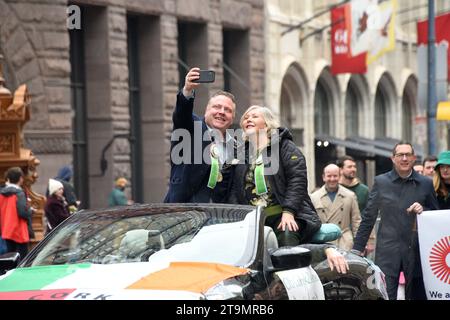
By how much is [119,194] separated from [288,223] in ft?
59.7

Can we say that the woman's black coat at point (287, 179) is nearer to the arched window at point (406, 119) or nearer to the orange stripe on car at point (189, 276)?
the orange stripe on car at point (189, 276)

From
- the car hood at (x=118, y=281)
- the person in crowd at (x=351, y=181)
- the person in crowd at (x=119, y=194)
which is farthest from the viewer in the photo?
the person in crowd at (x=119, y=194)

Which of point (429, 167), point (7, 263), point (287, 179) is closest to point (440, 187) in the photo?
point (287, 179)

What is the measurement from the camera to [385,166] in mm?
46531

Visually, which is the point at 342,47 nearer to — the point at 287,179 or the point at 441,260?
the point at 441,260

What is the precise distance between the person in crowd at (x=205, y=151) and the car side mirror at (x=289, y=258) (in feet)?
7.56

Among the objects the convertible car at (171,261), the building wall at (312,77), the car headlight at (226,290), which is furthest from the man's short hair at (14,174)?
the building wall at (312,77)

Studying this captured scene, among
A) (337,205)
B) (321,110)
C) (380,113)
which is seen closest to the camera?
(337,205)

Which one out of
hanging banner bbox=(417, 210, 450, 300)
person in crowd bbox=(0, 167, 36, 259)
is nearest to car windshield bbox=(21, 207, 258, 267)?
hanging banner bbox=(417, 210, 450, 300)

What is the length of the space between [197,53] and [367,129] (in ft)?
44.6

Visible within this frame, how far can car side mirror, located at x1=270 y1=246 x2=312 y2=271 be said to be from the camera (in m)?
8.79

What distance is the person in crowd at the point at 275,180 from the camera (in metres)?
10.6

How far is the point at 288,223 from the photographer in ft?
34.3
